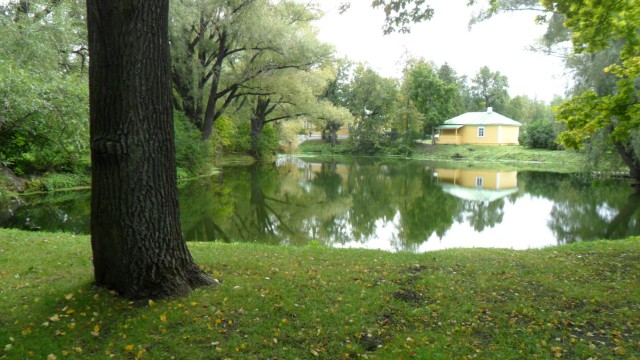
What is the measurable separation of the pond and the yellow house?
2666 cm

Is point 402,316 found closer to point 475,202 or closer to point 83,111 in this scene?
point 83,111

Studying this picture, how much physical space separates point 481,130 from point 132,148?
53268 millimetres

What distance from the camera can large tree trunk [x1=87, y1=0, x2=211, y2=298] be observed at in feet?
14.1

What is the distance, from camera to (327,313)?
4582 millimetres

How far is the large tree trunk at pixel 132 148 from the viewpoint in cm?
431

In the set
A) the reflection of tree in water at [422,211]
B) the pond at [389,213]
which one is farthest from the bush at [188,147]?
the reflection of tree in water at [422,211]

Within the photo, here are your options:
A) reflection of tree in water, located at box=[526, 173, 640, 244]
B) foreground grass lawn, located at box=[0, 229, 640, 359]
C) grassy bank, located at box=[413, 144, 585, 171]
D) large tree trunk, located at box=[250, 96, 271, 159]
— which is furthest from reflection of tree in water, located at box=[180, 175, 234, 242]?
grassy bank, located at box=[413, 144, 585, 171]

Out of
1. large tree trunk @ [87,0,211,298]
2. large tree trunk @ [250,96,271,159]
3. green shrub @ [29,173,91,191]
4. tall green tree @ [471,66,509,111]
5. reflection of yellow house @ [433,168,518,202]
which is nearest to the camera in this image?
large tree trunk @ [87,0,211,298]

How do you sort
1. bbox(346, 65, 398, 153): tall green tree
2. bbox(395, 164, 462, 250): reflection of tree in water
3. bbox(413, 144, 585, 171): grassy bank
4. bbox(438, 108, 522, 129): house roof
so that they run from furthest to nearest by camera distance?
bbox(346, 65, 398, 153): tall green tree < bbox(438, 108, 522, 129): house roof < bbox(413, 144, 585, 171): grassy bank < bbox(395, 164, 462, 250): reflection of tree in water

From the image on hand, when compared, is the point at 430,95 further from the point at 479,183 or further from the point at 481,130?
the point at 479,183

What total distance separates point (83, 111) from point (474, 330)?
1220cm

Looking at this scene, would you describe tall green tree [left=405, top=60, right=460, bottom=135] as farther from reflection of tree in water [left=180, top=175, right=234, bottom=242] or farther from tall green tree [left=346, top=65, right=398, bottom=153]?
reflection of tree in water [left=180, top=175, right=234, bottom=242]

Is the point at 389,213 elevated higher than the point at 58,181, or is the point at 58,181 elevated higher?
the point at 58,181

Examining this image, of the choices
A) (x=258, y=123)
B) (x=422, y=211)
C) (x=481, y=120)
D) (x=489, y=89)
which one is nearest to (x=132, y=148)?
(x=422, y=211)
